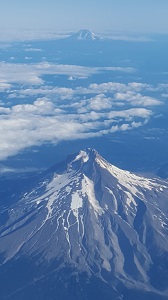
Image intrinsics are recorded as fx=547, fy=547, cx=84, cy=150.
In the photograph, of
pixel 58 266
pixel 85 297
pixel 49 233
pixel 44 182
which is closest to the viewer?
pixel 85 297

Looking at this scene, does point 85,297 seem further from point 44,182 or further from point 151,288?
point 44,182

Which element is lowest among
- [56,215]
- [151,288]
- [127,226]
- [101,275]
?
[151,288]

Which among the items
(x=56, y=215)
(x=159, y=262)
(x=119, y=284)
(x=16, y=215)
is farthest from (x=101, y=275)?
(x=16, y=215)

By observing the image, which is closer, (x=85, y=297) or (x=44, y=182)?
(x=85, y=297)

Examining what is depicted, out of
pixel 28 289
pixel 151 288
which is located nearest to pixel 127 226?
pixel 151 288

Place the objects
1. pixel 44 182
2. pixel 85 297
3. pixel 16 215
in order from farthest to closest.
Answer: pixel 44 182 < pixel 16 215 < pixel 85 297

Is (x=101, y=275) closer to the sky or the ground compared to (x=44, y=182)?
closer to the ground
